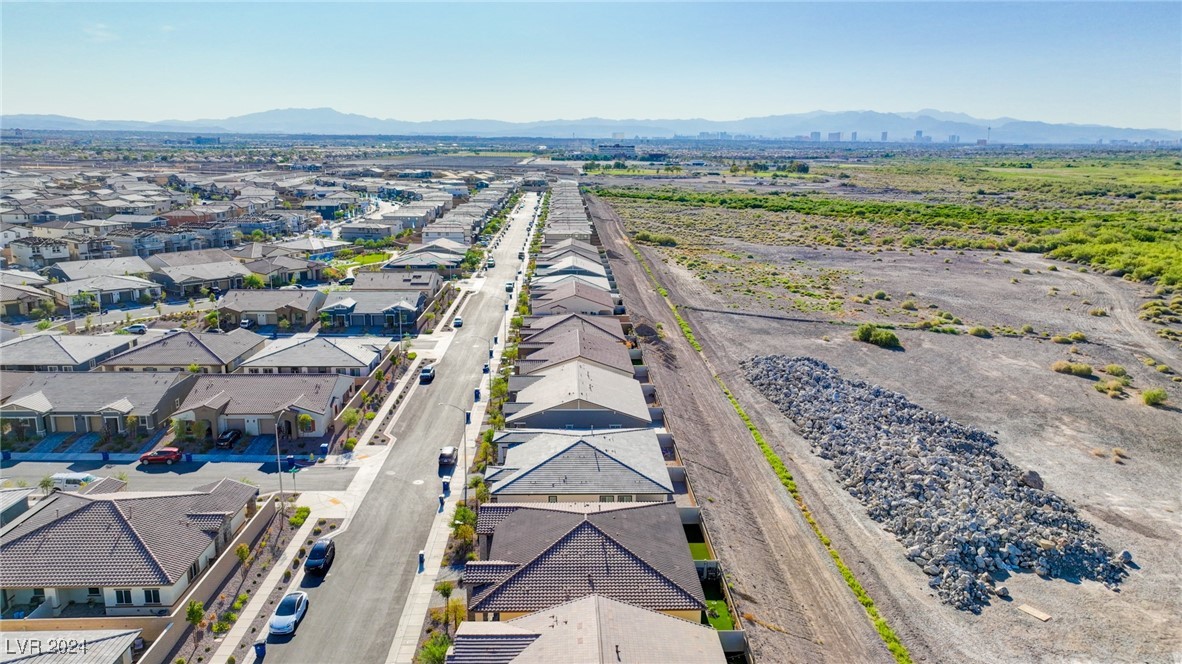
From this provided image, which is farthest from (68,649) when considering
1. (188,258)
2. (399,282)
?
(188,258)

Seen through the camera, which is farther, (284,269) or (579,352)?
(284,269)

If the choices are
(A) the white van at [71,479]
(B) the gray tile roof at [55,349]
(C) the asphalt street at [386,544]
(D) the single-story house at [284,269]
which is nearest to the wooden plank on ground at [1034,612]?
(C) the asphalt street at [386,544]

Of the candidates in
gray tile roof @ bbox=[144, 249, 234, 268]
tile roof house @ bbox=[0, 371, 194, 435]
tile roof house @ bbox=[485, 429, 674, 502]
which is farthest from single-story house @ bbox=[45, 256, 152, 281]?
tile roof house @ bbox=[485, 429, 674, 502]

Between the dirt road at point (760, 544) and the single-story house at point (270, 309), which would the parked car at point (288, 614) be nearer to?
the dirt road at point (760, 544)

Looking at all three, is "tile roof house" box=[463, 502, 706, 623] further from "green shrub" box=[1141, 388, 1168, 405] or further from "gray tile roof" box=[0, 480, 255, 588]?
"green shrub" box=[1141, 388, 1168, 405]

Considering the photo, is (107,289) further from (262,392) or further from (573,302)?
(573,302)

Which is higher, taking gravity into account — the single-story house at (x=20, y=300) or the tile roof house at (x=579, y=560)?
→ the single-story house at (x=20, y=300)

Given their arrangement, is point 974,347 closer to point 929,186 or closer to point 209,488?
point 209,488
